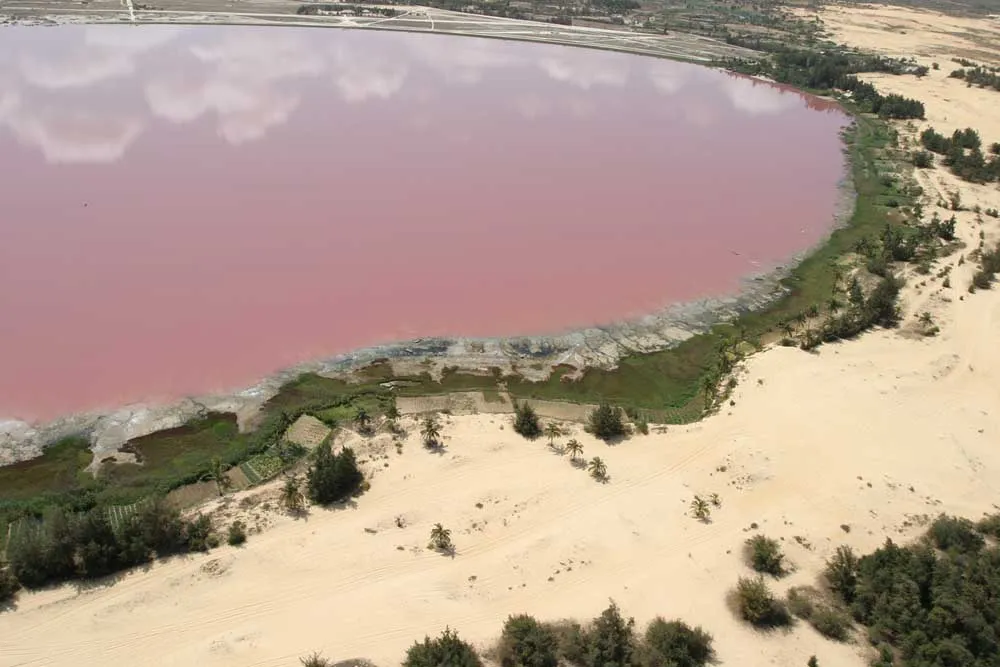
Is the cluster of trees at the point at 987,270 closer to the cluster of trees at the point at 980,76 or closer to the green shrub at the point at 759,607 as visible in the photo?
the green shrub at the point at 759,607

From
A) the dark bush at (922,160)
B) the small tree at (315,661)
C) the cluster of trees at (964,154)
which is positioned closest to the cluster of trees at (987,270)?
the cluster of trees at (964,154)

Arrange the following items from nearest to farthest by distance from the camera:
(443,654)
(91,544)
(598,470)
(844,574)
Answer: (443,654) < (844,574) < (91,544) < (598,470)

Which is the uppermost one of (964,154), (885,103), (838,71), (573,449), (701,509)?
(838,71)

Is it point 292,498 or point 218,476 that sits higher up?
point 292,498

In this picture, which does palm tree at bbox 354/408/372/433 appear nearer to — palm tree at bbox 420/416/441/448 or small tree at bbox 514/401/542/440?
palm tree at bbox 420/416/441/448

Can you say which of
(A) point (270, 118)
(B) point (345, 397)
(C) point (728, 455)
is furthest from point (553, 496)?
(A) point (270, 118)

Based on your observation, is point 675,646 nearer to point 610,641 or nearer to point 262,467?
point 610,641

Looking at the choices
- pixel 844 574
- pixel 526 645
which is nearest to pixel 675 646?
pixel 526 645

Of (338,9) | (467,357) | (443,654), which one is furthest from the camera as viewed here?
(338,9)
